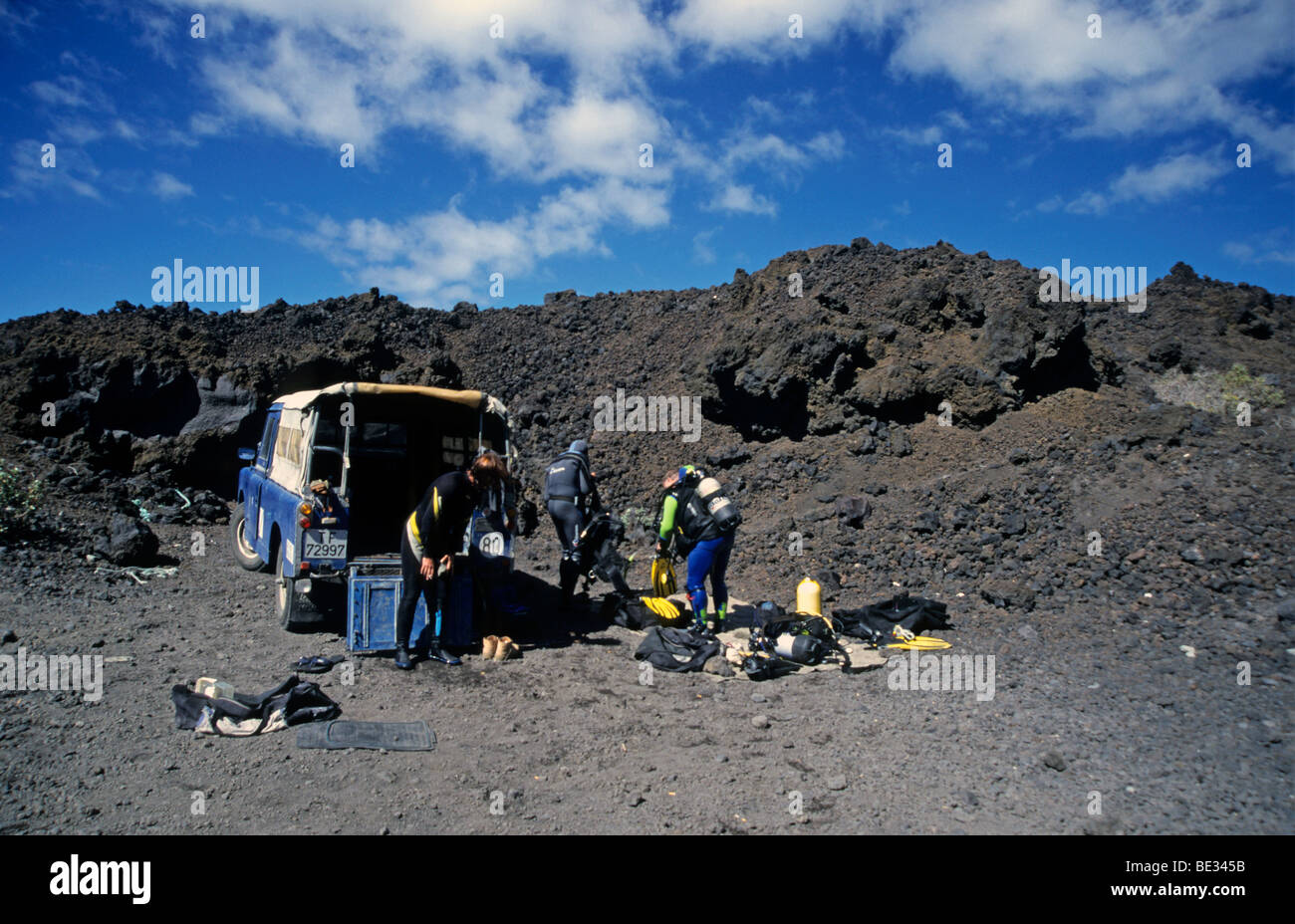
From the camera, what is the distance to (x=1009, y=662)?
21.5 ft

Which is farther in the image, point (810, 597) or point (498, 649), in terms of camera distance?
point (810, 597)

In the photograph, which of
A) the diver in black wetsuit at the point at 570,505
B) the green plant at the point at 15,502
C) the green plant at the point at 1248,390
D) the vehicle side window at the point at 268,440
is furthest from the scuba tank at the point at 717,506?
the green plant at the point at 1248,390

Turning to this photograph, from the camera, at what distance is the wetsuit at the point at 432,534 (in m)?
6.23

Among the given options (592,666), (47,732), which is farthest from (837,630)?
(47,732)

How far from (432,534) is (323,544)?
1188 mm

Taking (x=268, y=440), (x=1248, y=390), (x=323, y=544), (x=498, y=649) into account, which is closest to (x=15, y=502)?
(x=268, y=440)

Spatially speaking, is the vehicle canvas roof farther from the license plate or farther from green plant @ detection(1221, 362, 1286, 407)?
green plant @ detection(1221, 362, 1286, 407)

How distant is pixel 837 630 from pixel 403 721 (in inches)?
171

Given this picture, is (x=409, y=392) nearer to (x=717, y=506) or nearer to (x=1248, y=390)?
(x=717, y=506)

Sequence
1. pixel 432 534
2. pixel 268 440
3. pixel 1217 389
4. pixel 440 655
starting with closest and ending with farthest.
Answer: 1. pixel 432 534
2. pixel 440 655
3. pixel 268 440
4. pixel 1217 389

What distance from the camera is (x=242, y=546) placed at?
1023 centimetres

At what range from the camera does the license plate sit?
663 cm

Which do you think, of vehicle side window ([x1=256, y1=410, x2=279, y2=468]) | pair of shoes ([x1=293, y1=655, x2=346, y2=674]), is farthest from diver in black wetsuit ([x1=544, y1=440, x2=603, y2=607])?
vehicle side window ([x1=256, y1=410, x2=279, y2=468])
